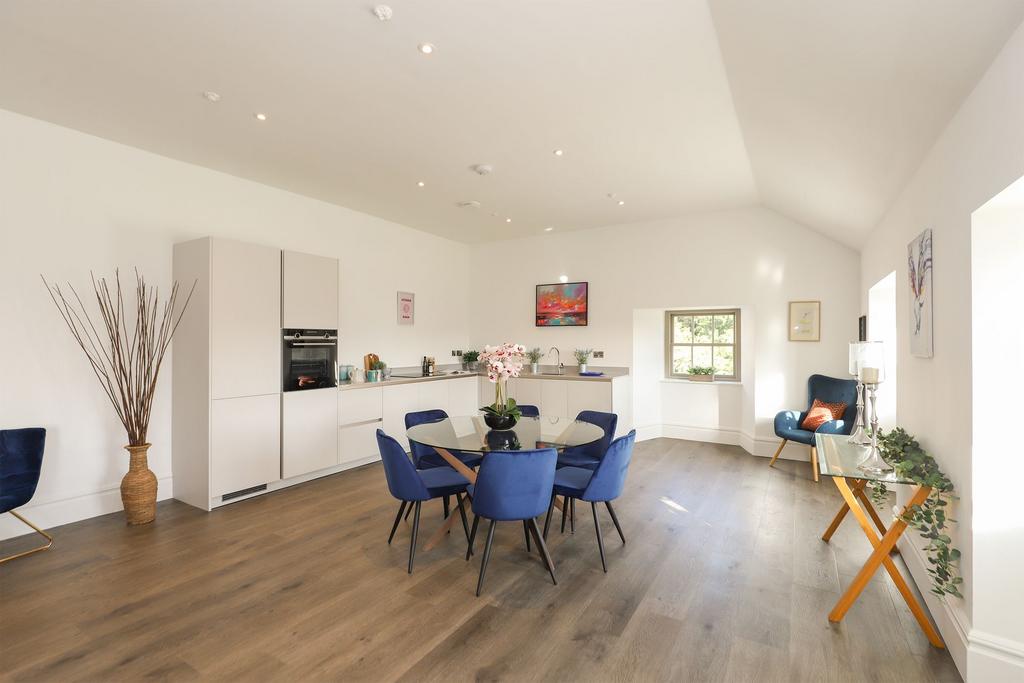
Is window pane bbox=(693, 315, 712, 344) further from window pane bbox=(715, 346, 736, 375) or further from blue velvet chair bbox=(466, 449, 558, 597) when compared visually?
blue velvet chair bbox=(466, 449, 558, 597)

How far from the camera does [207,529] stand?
3.75 m

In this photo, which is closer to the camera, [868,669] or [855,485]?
[868,669]

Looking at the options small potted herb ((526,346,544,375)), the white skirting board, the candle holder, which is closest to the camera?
the candle holder

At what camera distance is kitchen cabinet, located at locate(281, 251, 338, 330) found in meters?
4.71

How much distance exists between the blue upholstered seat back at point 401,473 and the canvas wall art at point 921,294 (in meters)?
2.91

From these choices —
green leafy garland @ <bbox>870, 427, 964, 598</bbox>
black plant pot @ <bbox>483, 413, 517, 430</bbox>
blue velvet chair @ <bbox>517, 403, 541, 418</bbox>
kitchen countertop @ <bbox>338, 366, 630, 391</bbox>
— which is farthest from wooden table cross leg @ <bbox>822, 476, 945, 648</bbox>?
kitchen countertop @ <bbox>338, 366, 630, 391</bbox>

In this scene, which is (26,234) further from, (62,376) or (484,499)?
(484,499)

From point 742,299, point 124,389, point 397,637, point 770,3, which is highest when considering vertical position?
point 770,3

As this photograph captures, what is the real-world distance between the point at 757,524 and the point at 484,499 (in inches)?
92.2

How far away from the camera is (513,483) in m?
2.83

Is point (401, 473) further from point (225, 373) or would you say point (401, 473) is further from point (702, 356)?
point (702, 356)

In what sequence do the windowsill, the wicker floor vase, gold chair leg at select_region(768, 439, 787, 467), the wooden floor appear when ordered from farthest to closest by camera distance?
the windowsill, gold chair leg at select_region(768, 439, 787, 467), the wicker floor vase, the wooden floor

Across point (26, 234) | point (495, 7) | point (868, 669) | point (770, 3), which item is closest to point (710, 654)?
point (868, 669)

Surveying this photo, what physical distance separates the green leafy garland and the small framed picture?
3.25m
